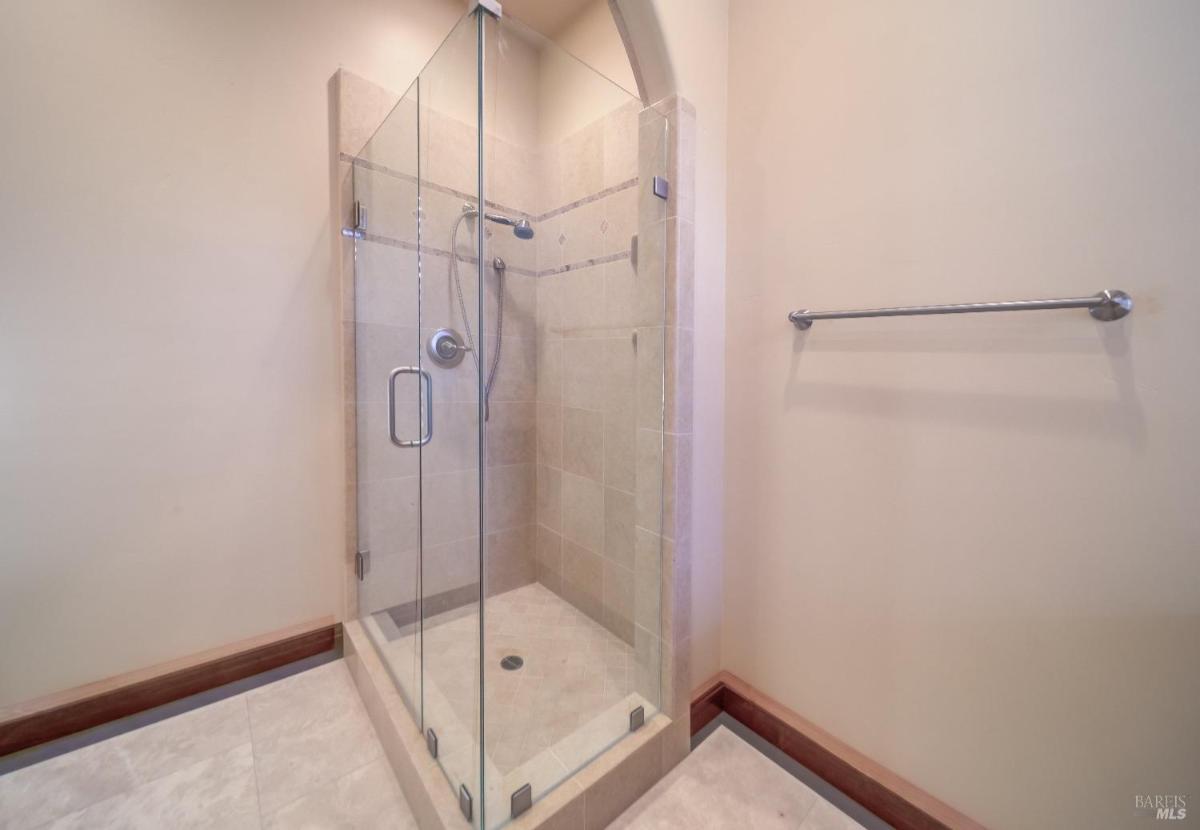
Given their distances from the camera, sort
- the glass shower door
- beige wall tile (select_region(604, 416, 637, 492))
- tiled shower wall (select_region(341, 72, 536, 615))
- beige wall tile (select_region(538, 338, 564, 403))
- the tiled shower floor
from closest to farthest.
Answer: the tiled shower floor, the glass shower door, tiled shower wall (select_region(341, 72, 536, 615)), beige wall tile (select_region(604, 416, 637, 492)), beige wall tile (select_region(538, 338, 564, 403))

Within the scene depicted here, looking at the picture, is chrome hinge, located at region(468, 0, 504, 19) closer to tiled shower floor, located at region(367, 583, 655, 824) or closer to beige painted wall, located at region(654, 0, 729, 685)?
beige painted wall, located at region(654, 0, 729, 685)

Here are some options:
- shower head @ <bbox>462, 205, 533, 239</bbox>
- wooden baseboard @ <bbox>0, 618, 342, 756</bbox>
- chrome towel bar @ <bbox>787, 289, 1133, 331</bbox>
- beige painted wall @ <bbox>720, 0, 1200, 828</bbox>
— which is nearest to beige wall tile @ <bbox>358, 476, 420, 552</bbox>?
wooden baseboard @ <bbox>0, 618, 342, 756</bbox>

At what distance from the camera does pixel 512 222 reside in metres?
1.27

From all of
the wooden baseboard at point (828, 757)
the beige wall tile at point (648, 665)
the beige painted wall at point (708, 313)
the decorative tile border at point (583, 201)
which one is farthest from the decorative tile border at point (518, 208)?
the wooden baseboard at point (828, 757)

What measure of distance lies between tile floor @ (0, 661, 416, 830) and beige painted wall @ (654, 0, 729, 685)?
3.06ft

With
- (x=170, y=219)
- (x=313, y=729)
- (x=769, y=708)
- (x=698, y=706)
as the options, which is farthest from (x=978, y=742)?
(x=170, y=219)

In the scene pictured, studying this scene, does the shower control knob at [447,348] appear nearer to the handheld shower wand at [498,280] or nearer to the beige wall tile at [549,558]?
the handheld shower wand at [498,280]

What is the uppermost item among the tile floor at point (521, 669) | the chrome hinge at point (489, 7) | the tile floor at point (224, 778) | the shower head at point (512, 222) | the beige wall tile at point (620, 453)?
the chrome hinge at point (489, 7)

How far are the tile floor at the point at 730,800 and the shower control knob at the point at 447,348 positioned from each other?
1255 millimetres

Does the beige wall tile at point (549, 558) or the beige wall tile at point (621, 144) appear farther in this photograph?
the beige wall tile at point (549, 558)

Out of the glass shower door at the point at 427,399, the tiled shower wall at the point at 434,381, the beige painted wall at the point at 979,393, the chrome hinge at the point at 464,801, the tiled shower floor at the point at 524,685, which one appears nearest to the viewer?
the beige painted wall at the point at 979,393

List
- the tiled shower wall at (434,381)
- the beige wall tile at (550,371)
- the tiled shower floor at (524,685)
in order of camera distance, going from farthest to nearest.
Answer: the beige wall tile at (550,371) → the tiled shower wall at (434,381) → the tiled shower floor at (524,685)

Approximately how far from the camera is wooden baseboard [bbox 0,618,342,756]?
3.92 feet

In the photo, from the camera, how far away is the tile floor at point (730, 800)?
1.05 m
